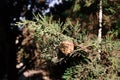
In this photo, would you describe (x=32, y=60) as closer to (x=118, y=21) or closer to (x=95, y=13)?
(x=95, y=13)

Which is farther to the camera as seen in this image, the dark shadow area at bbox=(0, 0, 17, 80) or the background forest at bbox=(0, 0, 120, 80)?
the dark shadow area at bbox=(0, 0, 17, 80)

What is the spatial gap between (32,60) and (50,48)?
7.63 metres

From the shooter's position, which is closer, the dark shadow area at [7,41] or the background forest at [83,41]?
the background forest at [83,41]

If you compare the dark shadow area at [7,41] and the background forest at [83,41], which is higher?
the dark shadow area at [7,41]

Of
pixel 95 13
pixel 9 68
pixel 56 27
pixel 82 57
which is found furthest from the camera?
pixel 9 68

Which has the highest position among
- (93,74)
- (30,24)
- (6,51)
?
(6,51)

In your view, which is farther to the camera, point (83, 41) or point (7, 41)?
point (7, 41)

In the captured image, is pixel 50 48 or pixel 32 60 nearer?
pixel 50 48

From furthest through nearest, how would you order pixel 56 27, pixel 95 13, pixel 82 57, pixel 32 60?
pixel 32 60 < pixel 95 13 < pixel 82 57 < pixel 56 27

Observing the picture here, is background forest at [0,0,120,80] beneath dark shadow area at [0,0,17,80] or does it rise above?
beneath

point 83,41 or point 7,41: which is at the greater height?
point 7,41

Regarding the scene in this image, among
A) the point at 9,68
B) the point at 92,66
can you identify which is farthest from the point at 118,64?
the point at 9,68

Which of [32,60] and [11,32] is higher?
[11,32]

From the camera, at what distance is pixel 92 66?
22.7 feet
